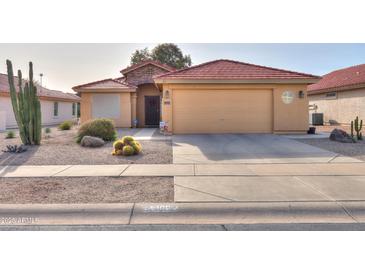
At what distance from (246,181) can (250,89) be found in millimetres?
10116

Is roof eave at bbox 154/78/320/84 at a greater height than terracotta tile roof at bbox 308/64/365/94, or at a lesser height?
lesser

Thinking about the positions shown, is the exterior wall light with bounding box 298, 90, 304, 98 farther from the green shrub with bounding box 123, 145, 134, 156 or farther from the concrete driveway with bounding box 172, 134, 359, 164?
the green shrub with bounding box 123, 145, 134, 156

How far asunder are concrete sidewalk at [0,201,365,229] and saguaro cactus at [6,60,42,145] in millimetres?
7314

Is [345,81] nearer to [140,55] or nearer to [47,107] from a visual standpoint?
[47,107]

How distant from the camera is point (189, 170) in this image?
704 centimetres

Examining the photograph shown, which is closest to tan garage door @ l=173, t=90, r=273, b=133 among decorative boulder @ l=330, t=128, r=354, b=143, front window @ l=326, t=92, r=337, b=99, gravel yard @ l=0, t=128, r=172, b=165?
decorative boulder @ l=330, t=128, r=354, b=143

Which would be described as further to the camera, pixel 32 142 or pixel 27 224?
pixel 32 142

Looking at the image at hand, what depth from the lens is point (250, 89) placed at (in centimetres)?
1519

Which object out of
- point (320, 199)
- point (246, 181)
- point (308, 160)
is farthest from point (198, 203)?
point (308, 160)

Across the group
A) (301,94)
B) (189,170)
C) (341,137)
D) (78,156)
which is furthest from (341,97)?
(78,156)

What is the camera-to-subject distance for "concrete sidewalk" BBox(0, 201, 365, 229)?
417cm

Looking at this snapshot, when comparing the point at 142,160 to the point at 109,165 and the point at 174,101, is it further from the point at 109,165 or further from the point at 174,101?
the point at 174,101

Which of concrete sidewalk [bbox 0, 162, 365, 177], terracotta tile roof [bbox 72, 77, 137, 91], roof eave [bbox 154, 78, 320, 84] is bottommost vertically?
concrete sidewalk [bbox 0, 162, 365, 177]

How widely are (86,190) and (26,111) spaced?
24.0 feet
